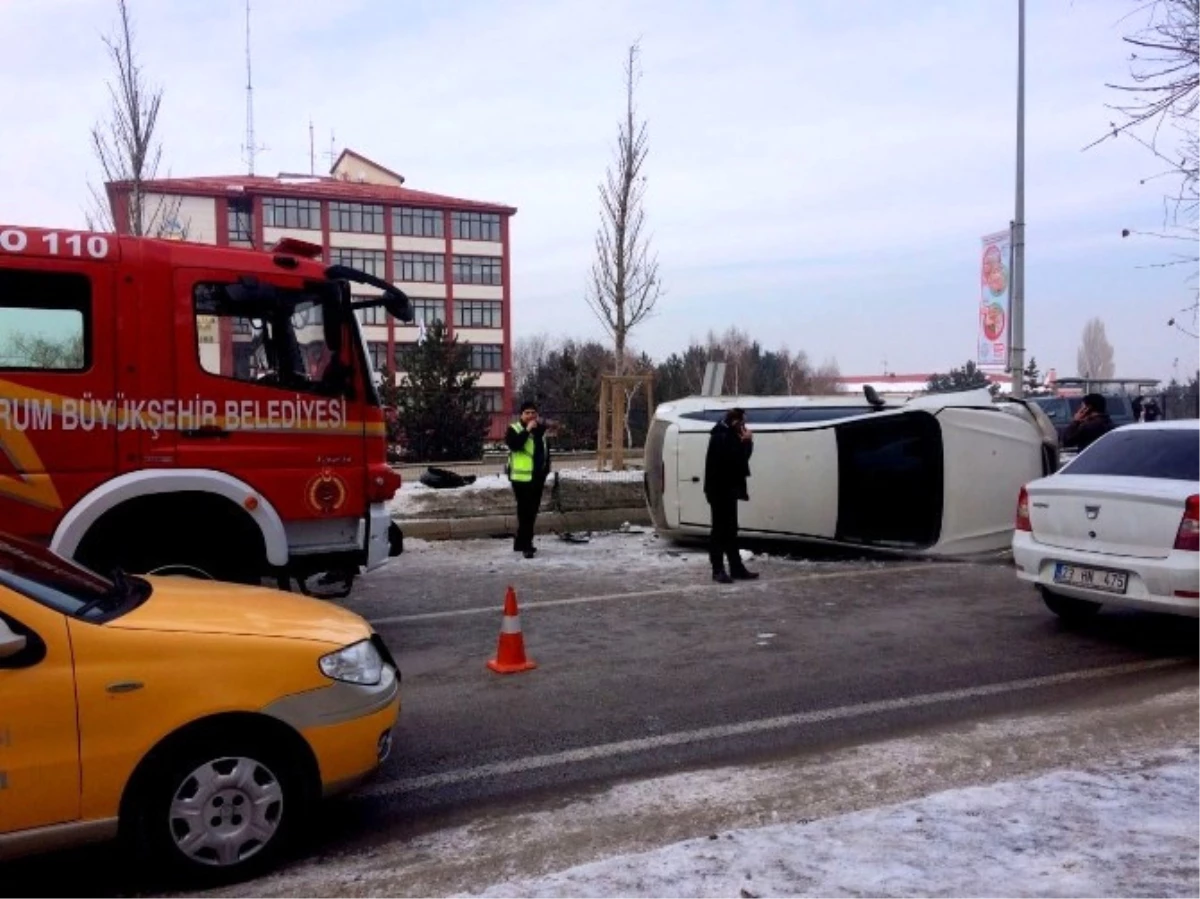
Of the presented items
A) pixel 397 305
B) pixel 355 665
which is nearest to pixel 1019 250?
pixel 397 305

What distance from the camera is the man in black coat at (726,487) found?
34.2 feet

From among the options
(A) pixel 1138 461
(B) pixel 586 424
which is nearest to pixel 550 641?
(A) pixel 1138 461

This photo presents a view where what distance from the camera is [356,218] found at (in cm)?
6481

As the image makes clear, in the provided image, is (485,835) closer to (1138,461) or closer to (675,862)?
(675,862)

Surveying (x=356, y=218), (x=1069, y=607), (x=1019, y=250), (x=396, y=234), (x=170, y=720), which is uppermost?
(x=356, y=218)

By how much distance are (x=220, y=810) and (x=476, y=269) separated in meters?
67.0

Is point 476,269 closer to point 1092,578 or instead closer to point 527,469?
point 527,469

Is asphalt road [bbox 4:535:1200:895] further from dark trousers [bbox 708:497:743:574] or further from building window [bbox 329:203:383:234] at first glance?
building window [bbox 329:203:383:234]

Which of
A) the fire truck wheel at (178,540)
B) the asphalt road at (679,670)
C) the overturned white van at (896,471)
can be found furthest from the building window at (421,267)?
the fire truck wheel at (178,540)

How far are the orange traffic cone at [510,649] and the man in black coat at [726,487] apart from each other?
3787 millimetres

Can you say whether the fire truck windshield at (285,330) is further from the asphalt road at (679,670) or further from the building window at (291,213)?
the building window at (291,213)

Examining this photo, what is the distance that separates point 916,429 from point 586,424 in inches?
876

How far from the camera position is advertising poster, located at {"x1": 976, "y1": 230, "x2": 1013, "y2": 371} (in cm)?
1895

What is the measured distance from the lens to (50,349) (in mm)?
6590
